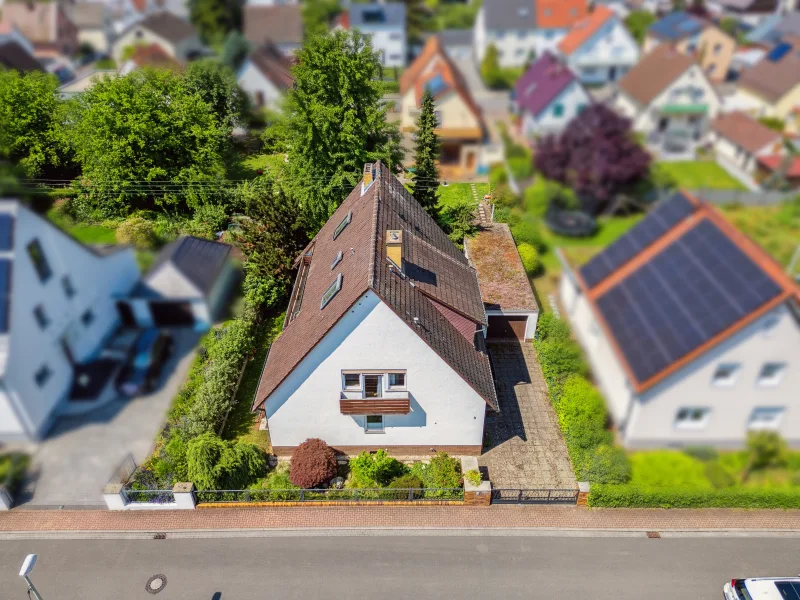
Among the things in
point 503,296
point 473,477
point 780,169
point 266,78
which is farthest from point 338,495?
point 266,78

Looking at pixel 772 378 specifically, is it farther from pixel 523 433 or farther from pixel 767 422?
pixel 523 433

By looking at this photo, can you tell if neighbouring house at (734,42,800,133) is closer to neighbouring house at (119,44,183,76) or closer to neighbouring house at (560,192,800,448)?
neighbouring house at (560,192,800,448)

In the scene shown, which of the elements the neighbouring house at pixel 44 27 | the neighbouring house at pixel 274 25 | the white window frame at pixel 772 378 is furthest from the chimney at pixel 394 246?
the neighbouring house at pixel 44 27

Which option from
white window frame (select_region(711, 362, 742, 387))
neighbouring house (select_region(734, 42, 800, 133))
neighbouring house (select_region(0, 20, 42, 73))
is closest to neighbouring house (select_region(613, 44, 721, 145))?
neighbouring house (select_region(734, 42, 800, 133))

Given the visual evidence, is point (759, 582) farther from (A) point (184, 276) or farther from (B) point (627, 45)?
(A) point (184, 276)

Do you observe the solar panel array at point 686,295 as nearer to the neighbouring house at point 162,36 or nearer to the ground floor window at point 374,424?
the ground floor window at point 374,424

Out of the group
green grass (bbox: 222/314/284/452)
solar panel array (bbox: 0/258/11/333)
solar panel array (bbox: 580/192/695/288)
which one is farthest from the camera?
green grass (bbox: 222/314/284/452)

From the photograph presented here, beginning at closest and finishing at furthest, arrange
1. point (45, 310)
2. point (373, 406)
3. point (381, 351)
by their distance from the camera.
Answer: point (45, 310)
point (381, 351)
point (373, 406)
